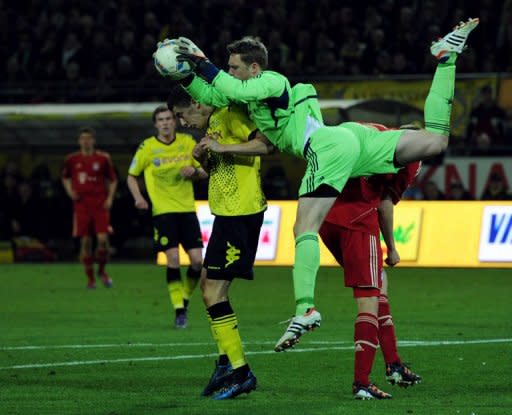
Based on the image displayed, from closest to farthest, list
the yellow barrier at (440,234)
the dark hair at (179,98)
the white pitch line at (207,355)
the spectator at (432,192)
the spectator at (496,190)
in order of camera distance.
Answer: the dark hair at (179,98) → the white pitch line at (207,355) → the yellow barrier at (440,234) → the spectator at (496,190) → the spectator at (432,192)

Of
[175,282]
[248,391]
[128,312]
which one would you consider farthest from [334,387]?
[128,312]

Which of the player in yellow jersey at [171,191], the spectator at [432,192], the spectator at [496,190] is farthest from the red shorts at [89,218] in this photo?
the spectator at [496,190]

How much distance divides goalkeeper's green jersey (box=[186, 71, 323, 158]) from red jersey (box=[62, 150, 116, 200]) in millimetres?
11836

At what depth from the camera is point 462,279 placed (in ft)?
67.2

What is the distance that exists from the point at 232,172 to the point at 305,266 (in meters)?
1.34

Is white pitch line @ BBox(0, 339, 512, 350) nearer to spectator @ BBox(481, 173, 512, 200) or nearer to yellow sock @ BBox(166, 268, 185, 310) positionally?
yellow sock @ BBox(166, 268, 185, 310)

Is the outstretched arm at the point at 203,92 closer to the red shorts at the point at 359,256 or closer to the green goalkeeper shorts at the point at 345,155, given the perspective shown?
the green goalkeeper shorts at the point at 345,155

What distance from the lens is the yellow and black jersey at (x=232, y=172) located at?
9203 mm

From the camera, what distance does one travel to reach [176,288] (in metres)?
14.4

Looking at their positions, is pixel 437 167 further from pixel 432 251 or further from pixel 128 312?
pixel 128 312

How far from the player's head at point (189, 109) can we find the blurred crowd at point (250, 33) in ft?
59.1

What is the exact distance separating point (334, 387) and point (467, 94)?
1663 centimetres

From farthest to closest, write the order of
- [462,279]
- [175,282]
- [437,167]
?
[437,167], [462,279], [175,282]

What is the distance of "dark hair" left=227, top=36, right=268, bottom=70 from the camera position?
874 centimetres
